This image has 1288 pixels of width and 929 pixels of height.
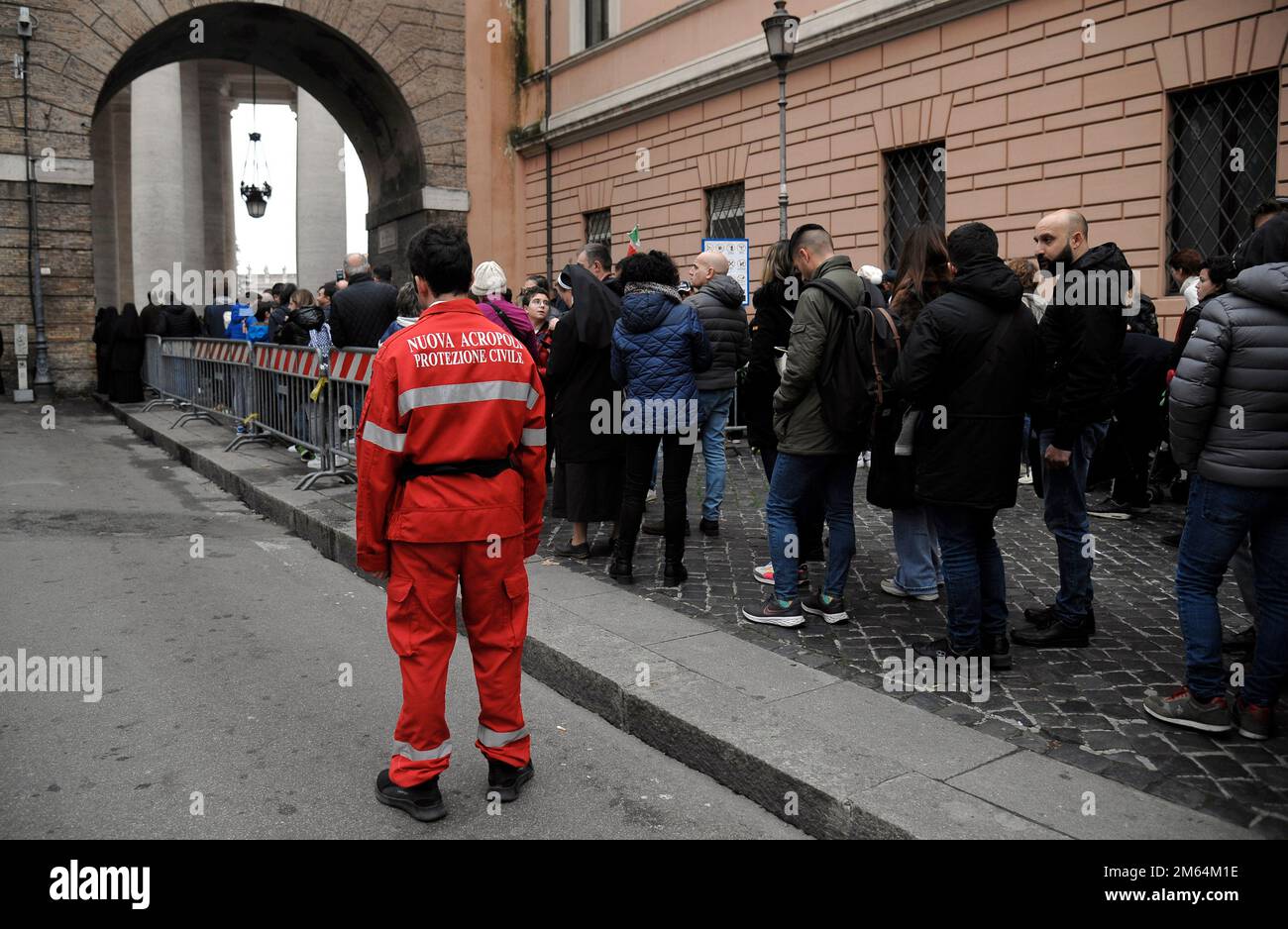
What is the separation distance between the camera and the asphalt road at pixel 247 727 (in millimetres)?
3703

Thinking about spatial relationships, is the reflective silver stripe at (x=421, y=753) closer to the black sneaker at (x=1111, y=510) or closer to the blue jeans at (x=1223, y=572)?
the blue jeans at (x=1223, y=572)

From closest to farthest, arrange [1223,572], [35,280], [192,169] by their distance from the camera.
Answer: [1223,572], [35,280], [192,169]

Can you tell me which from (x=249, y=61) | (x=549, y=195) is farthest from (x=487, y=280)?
(x=249, y=61)

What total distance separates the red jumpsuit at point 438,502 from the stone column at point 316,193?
24.7m

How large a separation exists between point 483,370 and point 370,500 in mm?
574

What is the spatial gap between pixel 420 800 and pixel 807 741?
4.51ft

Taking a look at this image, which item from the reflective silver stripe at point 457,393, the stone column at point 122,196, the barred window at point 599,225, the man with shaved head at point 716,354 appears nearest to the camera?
the reflective silver stripe at point 457,393

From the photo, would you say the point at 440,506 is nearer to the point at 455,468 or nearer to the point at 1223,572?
the point at 455,468

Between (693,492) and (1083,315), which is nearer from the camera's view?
(1083,315)

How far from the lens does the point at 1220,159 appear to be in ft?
33.9

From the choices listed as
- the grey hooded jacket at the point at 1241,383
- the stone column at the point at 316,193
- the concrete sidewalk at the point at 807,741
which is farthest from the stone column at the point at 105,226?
the grey hooded jacket at the point at 1241,383

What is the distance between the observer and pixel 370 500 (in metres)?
3.71
